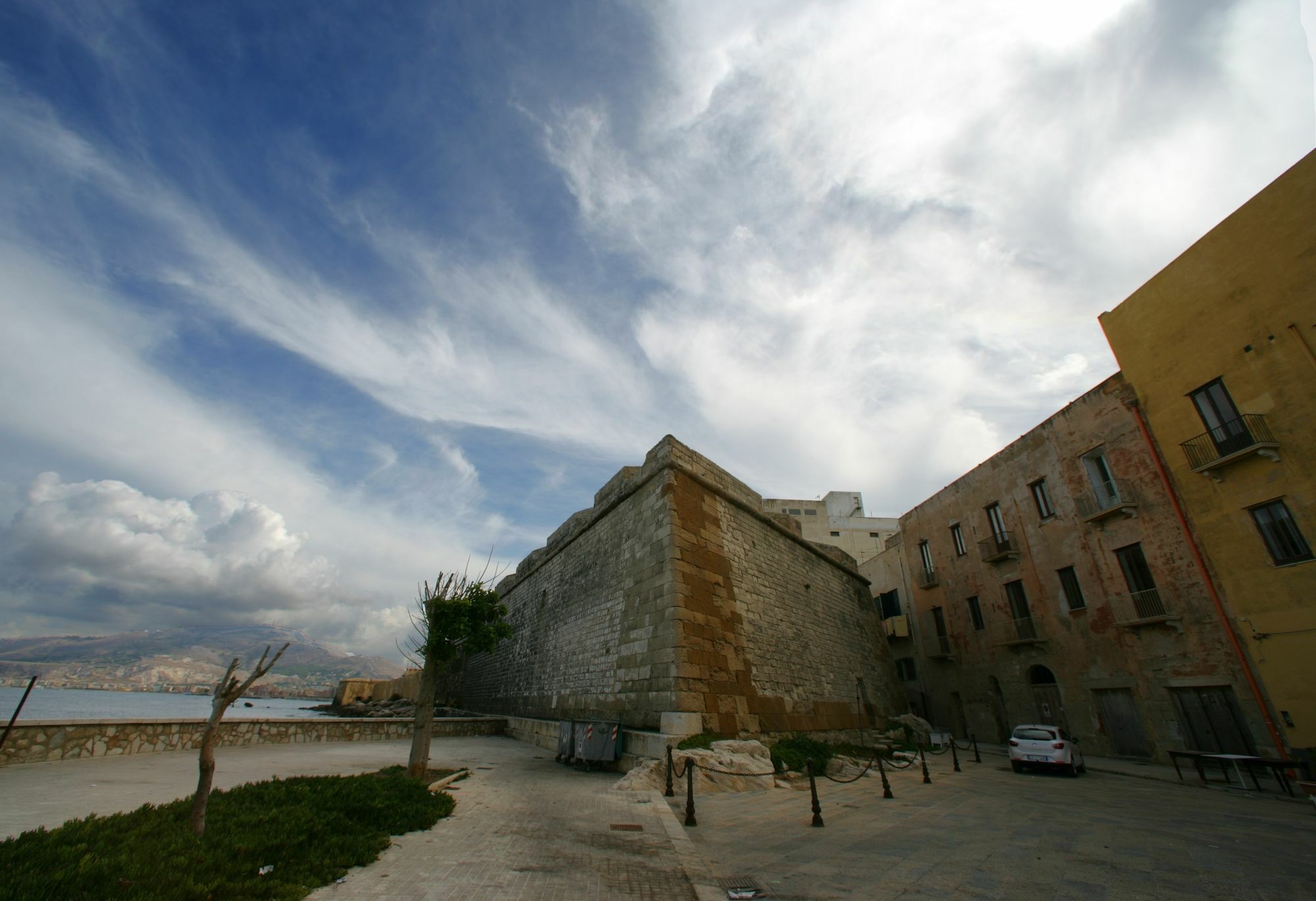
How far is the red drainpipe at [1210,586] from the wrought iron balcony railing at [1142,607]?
97 centimetres

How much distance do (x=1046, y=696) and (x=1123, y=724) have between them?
7.06 feet

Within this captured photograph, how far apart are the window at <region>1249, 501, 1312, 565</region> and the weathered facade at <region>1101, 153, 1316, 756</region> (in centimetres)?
2

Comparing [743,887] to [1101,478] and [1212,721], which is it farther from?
[1101,478]

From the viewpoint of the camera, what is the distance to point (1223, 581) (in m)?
11.8

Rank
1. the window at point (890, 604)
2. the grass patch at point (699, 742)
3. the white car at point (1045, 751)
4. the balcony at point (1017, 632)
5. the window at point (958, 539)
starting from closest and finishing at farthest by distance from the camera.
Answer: the grass patch at point (699, 742) → the white car at point (1045, 751) → the balcony at point (1017, 632) → the window at point (958, 539) → the window at point (890, 604)

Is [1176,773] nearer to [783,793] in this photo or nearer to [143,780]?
[783,793]

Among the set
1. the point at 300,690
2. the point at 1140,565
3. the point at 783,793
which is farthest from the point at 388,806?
the point at 300,690

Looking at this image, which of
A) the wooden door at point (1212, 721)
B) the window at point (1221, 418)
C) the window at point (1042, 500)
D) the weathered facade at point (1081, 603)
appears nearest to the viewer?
the window at point (1221, 418)

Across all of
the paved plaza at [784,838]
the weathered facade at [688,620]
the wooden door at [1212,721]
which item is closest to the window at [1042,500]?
the wooden door at [1212,721]

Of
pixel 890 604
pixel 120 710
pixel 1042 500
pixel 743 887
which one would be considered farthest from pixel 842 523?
pixel 120 710

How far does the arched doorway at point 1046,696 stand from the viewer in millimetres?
15641

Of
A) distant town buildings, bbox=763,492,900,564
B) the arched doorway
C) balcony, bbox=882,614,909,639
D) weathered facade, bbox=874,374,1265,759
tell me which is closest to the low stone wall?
weathered facade, bbox=874,374,1265,759

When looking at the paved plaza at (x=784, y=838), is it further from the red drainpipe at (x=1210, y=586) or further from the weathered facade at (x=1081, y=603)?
the weathered facade at (x=1081, y=603)

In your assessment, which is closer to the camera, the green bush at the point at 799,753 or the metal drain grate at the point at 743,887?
the metal drain grate at the point at 743,887
